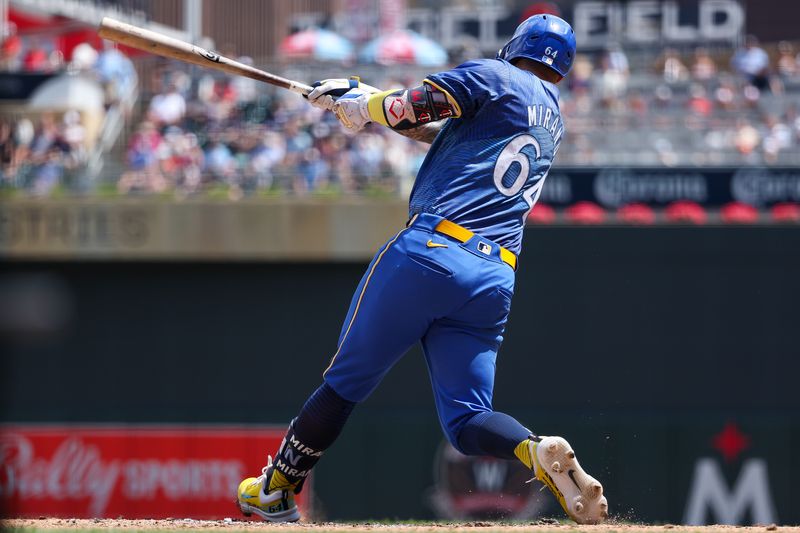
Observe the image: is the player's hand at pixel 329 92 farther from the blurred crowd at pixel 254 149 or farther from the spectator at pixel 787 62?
the spectator at pixel 787 62

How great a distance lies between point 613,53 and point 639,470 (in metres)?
5.33

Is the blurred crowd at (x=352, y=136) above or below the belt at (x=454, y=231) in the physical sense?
above

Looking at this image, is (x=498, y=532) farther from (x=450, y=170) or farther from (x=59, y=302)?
(x=59, y=302)

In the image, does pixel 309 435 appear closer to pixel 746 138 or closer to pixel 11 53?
pixel 746 138

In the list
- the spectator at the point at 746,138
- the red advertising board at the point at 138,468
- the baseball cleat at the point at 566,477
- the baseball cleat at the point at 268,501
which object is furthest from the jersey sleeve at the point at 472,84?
the spectator at the point at 746,138

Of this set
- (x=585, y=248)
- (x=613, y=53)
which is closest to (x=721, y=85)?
(x=613, y=53)

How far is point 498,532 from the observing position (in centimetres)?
480

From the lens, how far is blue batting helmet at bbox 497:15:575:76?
5.17 metres

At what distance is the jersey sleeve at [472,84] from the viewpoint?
4.84 metres

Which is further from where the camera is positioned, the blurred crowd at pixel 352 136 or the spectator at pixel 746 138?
the blurred crowd at pixel 352 136

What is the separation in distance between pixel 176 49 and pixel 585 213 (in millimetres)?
7432

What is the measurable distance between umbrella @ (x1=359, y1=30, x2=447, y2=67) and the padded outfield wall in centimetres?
275

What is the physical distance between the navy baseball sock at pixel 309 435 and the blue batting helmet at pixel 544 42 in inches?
60.7

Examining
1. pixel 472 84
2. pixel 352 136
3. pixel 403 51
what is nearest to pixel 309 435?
pixel 472 84
